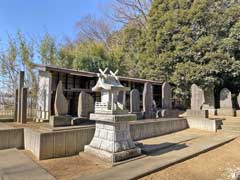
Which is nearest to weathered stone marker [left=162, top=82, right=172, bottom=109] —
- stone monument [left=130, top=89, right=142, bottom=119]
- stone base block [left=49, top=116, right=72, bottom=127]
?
stone monument [left=130, top=89, right=142, bottom=119]

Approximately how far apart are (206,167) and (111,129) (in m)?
2.53

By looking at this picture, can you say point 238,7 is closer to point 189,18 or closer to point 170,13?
point 189,18

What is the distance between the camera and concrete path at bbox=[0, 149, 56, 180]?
4.00 meters

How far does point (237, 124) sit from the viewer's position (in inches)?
357

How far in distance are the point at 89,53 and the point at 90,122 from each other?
10359 mm

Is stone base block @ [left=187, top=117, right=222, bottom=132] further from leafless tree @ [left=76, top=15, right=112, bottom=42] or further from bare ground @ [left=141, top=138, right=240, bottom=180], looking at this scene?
leafless tree @ [left=76, top=15, right=112, bottom=42]

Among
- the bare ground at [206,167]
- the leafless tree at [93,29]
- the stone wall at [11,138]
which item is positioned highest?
the leafless tree at [93,29]

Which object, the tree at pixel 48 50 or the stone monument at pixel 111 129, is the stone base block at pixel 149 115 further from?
the tree at pixel 48 50

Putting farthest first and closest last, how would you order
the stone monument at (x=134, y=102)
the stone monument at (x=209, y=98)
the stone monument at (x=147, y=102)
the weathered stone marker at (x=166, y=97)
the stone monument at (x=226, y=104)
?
the stone monument at (x=209, y=98)
the stone monument at (x=226, y=104)
the weathered stone marker at (x=166, y=97)
the stone monument at (x=147, y=102)
the stone monument at (x=134, y=102)

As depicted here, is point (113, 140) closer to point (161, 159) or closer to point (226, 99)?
point (161, 159)

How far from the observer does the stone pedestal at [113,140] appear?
5078mm

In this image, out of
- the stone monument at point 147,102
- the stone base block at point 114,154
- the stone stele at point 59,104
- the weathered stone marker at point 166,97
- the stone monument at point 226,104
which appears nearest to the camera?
the stone base block at point 114,154

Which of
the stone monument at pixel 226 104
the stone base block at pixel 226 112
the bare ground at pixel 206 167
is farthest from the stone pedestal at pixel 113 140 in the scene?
the stone monument at pixel 226 104

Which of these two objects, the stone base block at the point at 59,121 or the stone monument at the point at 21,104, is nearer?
the stone base block at the point at 59,121
